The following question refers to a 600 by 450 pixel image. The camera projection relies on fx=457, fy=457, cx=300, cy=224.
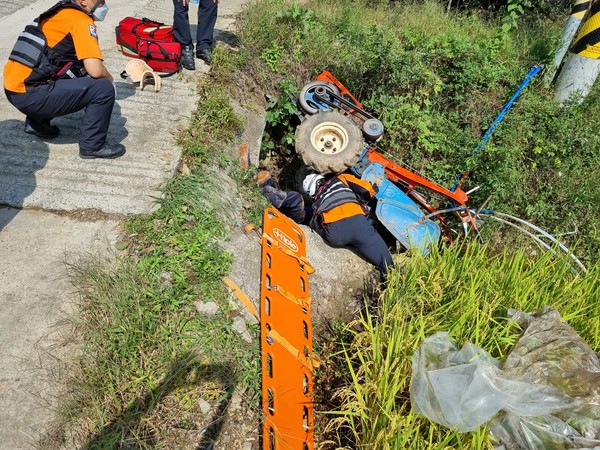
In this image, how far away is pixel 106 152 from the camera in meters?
3.92

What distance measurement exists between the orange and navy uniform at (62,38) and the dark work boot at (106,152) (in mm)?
624

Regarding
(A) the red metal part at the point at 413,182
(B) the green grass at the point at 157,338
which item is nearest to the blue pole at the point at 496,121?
(A) the red metal part at the point at 413,182

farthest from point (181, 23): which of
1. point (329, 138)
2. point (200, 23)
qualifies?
point (329, 138)

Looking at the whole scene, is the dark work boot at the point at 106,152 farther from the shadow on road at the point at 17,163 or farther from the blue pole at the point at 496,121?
the blue pole at the point at 496,121

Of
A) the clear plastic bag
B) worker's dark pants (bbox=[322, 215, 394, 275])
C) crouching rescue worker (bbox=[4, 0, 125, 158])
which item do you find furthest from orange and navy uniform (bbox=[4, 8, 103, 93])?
the clear plastic bag

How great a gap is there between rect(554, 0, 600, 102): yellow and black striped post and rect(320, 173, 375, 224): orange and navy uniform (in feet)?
10.4

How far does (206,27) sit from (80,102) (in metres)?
2.33

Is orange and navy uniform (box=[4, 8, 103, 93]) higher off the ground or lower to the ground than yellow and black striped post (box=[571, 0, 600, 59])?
lower

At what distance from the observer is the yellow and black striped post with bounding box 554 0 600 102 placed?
5336 mm

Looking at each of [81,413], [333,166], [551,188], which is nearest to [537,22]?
[551,188]

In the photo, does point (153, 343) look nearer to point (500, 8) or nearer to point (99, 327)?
point (99, 327)

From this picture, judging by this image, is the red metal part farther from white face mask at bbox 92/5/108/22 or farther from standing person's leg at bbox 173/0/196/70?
white face mask at bbox 92/5/108/22

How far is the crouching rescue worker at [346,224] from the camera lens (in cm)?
422

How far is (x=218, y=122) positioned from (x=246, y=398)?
284 cm
